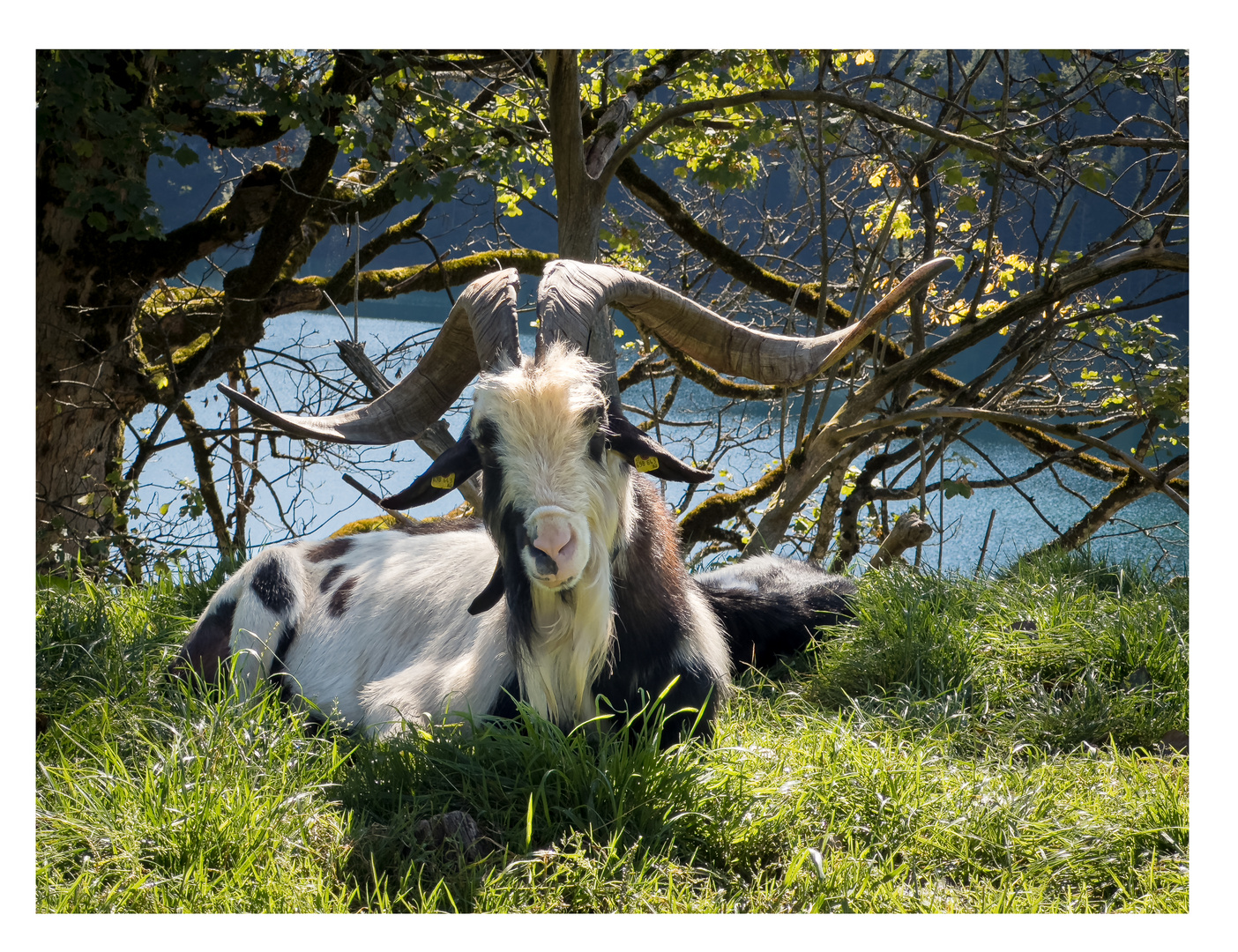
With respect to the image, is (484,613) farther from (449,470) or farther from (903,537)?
(903,537)

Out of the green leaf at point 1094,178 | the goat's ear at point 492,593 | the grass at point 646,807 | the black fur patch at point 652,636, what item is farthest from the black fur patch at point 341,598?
the green leaf at point 1094,178

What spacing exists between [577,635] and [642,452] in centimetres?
57

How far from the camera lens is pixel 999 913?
2.34m

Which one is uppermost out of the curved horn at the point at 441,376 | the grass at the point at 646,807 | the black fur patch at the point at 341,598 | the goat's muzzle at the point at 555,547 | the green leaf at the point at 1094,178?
the green leaf at the point at 1094,178

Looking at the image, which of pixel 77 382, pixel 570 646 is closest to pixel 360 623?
pixel 570 646

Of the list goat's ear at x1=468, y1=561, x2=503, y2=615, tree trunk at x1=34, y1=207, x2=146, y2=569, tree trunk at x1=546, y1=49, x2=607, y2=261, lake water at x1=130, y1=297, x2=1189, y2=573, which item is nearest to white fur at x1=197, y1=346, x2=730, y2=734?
goat's ear at x1=468, y1=561, x2=503, y2=615

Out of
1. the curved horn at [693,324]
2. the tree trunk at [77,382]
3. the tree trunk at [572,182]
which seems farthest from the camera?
the tree trunk at [77,382]

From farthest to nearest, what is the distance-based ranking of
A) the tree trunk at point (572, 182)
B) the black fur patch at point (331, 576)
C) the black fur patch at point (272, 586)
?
the tree trunk at point (572, 182)
the black fur patch at point (331, 576)
the black fur patch at point (272, 586)

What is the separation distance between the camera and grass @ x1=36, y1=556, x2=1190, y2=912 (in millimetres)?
2291

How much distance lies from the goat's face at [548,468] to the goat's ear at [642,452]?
0.05 metres

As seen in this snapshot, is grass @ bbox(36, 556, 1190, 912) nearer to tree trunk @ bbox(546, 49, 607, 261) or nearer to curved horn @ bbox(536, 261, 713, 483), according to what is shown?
curved horn @ bbox(536, 261, 713, 483)

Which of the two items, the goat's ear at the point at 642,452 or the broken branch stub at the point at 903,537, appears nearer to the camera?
the goat's ear at the point at 642,452

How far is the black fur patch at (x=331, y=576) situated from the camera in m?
4.22

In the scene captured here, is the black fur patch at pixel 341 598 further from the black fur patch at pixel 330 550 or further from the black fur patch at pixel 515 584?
the black fur patch at pixel 515 584
